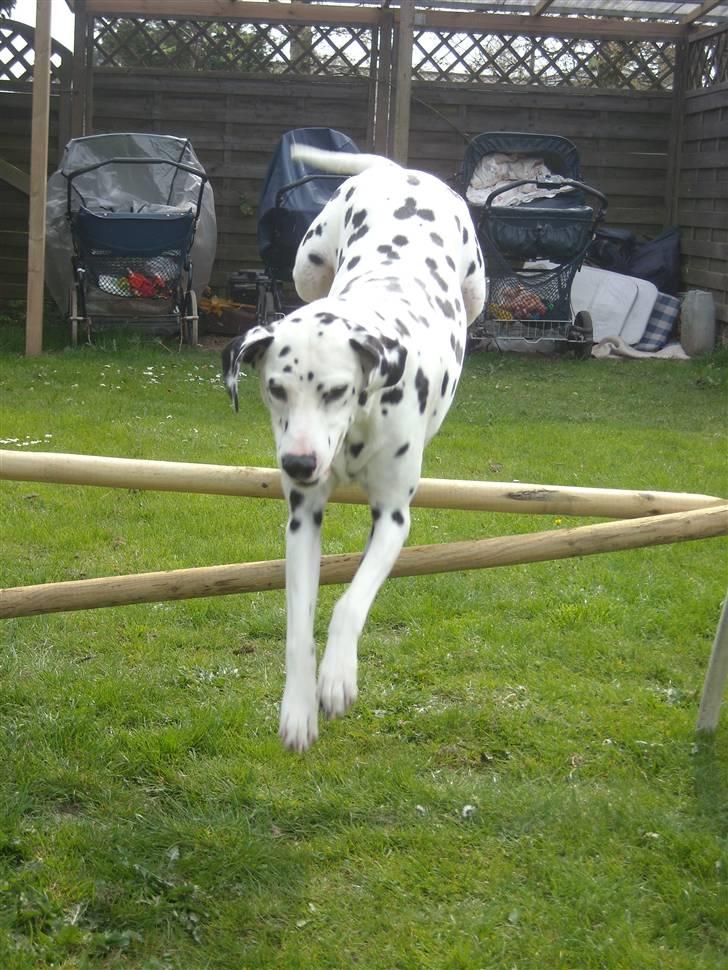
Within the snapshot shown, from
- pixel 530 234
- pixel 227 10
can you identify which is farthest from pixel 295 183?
pixel 227 10

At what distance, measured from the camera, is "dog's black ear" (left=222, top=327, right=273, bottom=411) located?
9.29 feet

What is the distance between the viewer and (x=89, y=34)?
42.2ft

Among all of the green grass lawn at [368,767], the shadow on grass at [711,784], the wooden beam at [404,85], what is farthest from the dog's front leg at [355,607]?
the wooden beam at [404,85]

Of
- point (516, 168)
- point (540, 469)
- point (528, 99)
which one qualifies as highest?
point (528, 99)

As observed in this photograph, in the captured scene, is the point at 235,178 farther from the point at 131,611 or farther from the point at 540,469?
the point at 131,611

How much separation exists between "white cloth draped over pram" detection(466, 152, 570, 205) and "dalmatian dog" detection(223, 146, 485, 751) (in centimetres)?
767

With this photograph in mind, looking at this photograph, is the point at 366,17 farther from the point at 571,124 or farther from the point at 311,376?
the point at 311,376

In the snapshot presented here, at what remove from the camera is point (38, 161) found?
32.3 ft

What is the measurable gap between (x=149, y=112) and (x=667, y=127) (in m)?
5.58

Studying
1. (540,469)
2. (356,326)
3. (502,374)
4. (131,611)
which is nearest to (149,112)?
(502,374)

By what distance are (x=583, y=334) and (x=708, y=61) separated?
3.62 meters

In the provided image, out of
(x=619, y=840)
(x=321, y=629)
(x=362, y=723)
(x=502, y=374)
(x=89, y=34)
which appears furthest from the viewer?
(x=89, y=34)

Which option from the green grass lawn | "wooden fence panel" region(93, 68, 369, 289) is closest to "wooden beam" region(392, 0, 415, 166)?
"wooden fence panel" region(93, 68, 369, 289)

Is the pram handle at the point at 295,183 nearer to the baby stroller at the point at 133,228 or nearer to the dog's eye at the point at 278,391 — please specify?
the baby stroller at the point at 133,228
